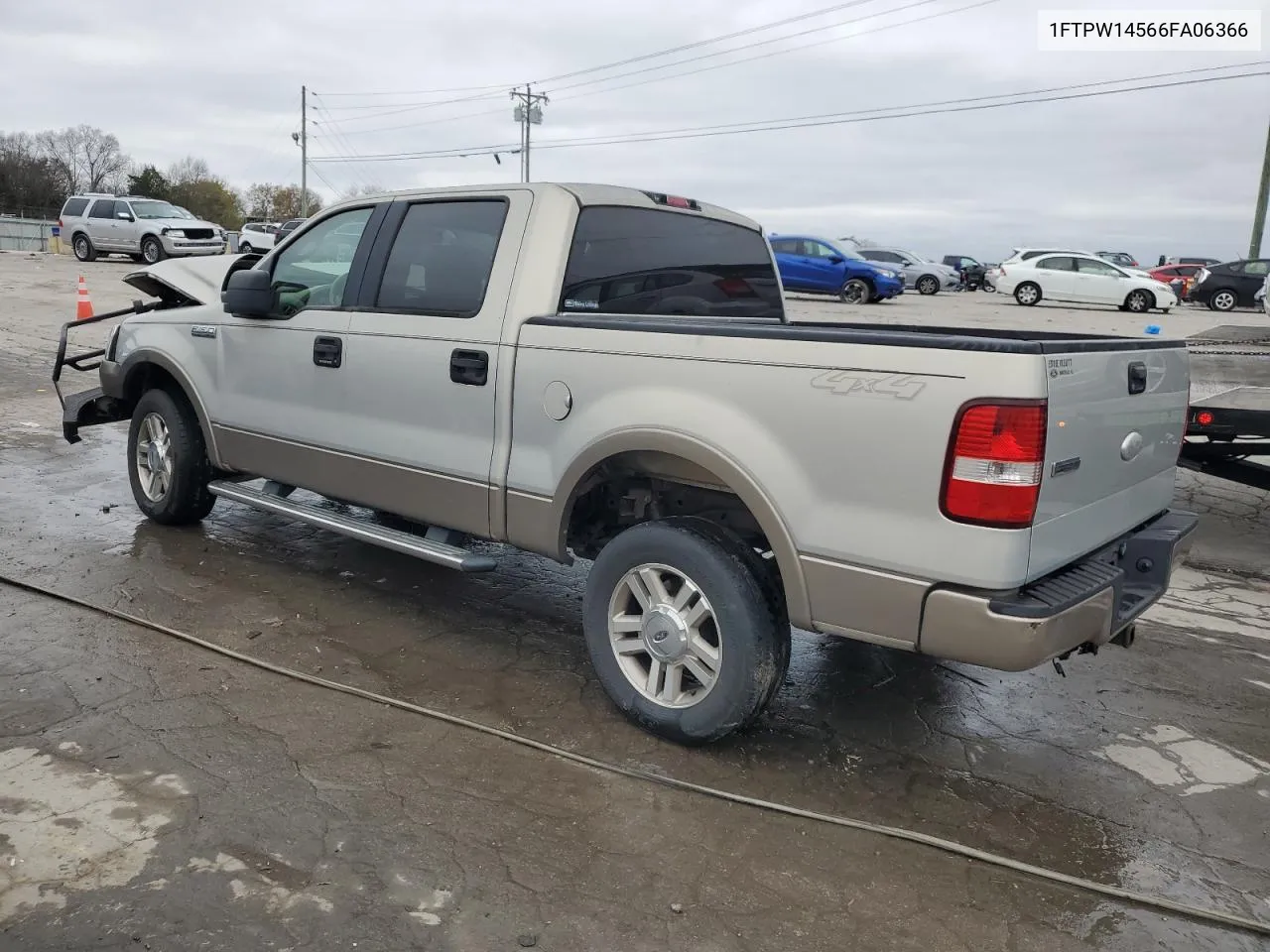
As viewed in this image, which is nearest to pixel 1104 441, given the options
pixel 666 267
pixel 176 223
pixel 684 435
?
pixel 684 435

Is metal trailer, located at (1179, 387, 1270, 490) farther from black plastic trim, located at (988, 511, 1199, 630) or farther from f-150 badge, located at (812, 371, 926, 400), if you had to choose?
f-150 badge, located at (812, 371, 926, 400)

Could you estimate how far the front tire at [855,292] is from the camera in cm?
2488

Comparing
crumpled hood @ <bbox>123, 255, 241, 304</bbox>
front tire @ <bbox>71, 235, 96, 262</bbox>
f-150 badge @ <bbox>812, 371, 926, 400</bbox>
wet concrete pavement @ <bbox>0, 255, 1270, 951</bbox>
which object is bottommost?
wet concrete pavement @ <bbox>0, 255, 1270, 951</bbox>

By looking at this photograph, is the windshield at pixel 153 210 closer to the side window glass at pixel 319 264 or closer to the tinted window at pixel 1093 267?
the tinted window at pixel 1093 267

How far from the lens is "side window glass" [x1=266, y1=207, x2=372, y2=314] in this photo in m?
4.75

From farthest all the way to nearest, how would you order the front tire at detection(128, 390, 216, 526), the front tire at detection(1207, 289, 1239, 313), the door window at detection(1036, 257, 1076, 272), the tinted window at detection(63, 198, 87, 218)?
the tinted window at detection(63, 198, 87, 218) → the front tire at detection(1207, 289, 1239, 313) → the door window at detection(1036, 257, 1076, 272) → the front tire at detection(128, 390, 216, 526)

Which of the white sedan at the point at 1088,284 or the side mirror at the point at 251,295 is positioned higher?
the white sedan at the point at 1088,284

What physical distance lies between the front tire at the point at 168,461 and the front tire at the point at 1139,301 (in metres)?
25.6

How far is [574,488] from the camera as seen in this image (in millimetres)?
3758

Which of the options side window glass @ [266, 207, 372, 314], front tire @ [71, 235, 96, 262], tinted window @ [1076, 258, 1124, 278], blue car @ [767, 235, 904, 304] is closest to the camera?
side window glass @ [266, 207, 372, 314]

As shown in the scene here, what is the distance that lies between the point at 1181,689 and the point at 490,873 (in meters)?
3.02

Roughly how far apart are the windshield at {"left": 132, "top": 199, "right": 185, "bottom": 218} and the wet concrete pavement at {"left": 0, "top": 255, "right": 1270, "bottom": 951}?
87.7 feet

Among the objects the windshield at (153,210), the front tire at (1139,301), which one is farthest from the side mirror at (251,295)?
the windshield at (153,210)

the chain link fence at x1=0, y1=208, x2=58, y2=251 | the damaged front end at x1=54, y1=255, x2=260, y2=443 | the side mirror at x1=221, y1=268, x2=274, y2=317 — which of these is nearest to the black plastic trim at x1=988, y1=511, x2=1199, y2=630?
the side mirror at x1=221, y1=268, x2=274, y2=317
